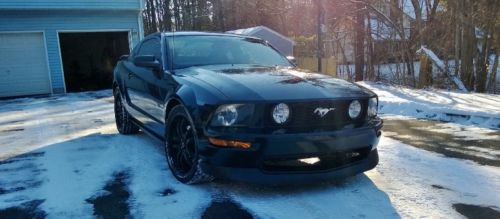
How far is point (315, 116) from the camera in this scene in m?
3.70

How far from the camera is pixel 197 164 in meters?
3.87

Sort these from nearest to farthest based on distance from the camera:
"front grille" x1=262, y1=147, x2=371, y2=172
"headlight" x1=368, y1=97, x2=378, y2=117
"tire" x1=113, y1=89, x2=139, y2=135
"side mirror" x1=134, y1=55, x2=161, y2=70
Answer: "front grille" x1=262, y1=147, x2=371, y2=172, "headlight" x1=368, y1=97, x2=378, y2=117, "side mirror" x1=134, y1=55, x2=161, y2=70, "tire" x1=113, y1=89, x2=139, y2=135

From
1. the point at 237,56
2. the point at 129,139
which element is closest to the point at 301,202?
the point at 237,56

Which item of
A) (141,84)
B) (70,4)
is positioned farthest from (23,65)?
(141,84)

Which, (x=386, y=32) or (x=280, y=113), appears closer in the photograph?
(x=280, y=113)

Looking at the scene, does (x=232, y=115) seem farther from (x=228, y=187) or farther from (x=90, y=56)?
(x=90, y=56)

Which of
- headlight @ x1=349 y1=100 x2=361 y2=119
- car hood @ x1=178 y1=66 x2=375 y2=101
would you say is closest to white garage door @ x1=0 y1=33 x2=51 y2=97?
car hood @ x1=178 y1=66 x2=375 y2=101

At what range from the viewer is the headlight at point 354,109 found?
12.8 feet

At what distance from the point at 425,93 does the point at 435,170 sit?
640 centimetres

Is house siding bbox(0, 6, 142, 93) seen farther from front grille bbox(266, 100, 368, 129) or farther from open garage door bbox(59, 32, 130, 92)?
front grille bbox(266, 100, 368, 129)

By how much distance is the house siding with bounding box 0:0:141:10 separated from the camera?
547 inches

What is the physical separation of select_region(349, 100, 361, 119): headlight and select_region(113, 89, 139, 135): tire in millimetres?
3538

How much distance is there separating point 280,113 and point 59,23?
526 inches

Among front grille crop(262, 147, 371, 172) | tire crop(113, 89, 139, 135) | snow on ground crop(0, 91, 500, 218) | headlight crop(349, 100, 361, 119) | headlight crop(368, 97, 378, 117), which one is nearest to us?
snow on ground crop(0, 91, 500, 218)
